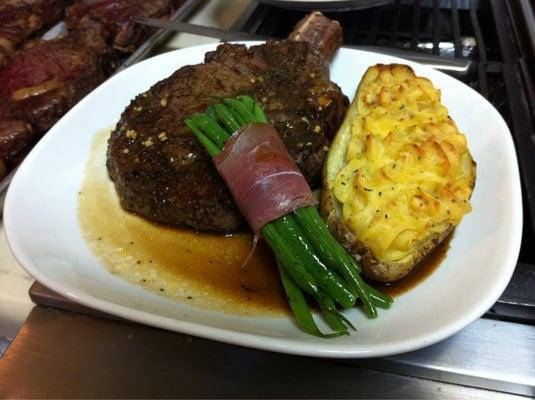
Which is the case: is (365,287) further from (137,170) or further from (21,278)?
(21,278)

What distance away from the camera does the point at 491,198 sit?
4.89ft

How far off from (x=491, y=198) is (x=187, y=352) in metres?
1.01

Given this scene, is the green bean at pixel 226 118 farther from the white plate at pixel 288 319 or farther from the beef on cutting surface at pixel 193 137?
the white plate at pixel 288 319

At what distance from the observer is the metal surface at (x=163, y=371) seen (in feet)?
4.50

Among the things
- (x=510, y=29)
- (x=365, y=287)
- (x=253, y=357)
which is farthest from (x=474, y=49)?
(x=253, y=357)

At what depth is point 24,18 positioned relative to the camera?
9.33 ft

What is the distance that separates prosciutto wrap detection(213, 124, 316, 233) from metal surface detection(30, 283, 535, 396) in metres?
0.47

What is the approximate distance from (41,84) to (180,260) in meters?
1.25

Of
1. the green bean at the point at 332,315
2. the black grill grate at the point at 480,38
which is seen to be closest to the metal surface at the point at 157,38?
the black grill grate at the point at 480,38

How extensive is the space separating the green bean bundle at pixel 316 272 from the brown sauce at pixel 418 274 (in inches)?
2.9

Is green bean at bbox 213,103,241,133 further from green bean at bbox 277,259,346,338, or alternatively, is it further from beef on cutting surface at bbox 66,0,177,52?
beef on cutting surface at bbox 66,0,177,52

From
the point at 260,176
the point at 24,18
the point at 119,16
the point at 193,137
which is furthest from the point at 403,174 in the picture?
the point at 24,18

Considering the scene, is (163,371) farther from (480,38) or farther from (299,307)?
(480,38)

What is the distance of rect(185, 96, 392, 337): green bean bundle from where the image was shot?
1.27 meters
